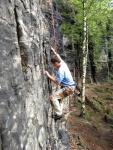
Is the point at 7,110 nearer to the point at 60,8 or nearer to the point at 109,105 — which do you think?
the point at 109,105

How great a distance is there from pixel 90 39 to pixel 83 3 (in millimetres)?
11927

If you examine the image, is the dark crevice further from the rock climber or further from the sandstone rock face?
the rock climber

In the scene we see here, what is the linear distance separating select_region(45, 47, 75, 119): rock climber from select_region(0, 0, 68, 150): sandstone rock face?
0.75m

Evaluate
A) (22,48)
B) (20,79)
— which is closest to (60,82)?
(22,48)

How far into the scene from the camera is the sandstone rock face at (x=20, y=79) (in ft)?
14.8

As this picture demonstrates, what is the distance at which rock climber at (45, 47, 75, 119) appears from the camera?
7895 millimetres

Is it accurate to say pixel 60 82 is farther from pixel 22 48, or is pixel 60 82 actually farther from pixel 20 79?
pixel 20 79

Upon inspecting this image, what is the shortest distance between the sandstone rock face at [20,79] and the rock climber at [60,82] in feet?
2.45

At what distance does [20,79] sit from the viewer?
5289 millimetres

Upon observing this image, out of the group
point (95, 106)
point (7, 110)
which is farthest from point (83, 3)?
point (7, 110)

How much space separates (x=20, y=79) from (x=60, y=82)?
2.88 m

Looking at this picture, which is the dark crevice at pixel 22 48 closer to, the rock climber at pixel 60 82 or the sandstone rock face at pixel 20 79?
the sandstone rock face at pixel 20 79

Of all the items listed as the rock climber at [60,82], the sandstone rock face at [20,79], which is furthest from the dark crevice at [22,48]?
the rock climber at [60,82]

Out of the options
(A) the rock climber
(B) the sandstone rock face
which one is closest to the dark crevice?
(B) the sandstone rock face
